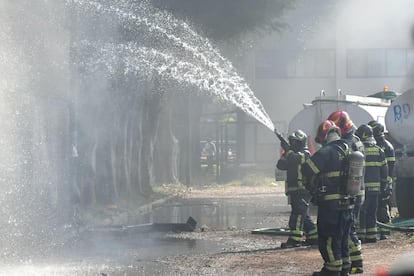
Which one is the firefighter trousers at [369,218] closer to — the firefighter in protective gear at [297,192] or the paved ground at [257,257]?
the paved ground at [257,257]

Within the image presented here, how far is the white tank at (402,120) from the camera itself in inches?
637

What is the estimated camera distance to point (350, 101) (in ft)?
65.7

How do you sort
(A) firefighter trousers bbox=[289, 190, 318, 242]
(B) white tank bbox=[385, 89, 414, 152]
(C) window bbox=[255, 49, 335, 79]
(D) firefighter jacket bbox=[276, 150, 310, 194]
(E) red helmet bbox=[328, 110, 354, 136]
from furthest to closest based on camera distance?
(C) window bbox=[255, 49, 335, 79]
(B) white tank bbox=[385, 89, 414, 152]
(A) firefighter trousers bbox=[289, 190, 318, 242]
(D) firefighter jacket bbox=[276, 150, 310, 194]
(E) red helmet bbox=[328, 110, 354, 136]

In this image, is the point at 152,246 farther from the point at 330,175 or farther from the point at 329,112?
the point at 329,112

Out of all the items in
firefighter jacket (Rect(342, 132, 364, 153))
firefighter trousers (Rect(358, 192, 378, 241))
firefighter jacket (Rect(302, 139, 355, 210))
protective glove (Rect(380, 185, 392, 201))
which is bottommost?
firefighter trousers (Rect(358, 192, 378, 241))

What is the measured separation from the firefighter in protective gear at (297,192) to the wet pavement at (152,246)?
783mm

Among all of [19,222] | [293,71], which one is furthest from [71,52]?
[293,71]

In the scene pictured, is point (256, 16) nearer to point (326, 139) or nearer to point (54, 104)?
point (54, 104)

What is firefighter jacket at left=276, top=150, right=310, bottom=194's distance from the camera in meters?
12.7

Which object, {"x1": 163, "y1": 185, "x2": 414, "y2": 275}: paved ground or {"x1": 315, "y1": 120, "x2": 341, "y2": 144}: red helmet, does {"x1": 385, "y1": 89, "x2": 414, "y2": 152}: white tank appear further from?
A: {"x1": 315, "y1": 120, "x2": 341, "y2": 144}: red helmet

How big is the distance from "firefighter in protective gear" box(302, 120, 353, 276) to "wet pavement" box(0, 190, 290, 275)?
5.75 feet

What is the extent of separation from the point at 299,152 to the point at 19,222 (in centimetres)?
486

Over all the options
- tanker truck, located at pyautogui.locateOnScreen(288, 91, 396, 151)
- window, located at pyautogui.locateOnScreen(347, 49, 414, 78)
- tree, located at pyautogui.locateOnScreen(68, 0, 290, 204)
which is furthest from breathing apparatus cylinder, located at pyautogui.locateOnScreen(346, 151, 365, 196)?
window, located at pyautogui.locateOnScreen(347, 49, 414, 78)

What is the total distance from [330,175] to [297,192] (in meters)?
Result: 3.36
